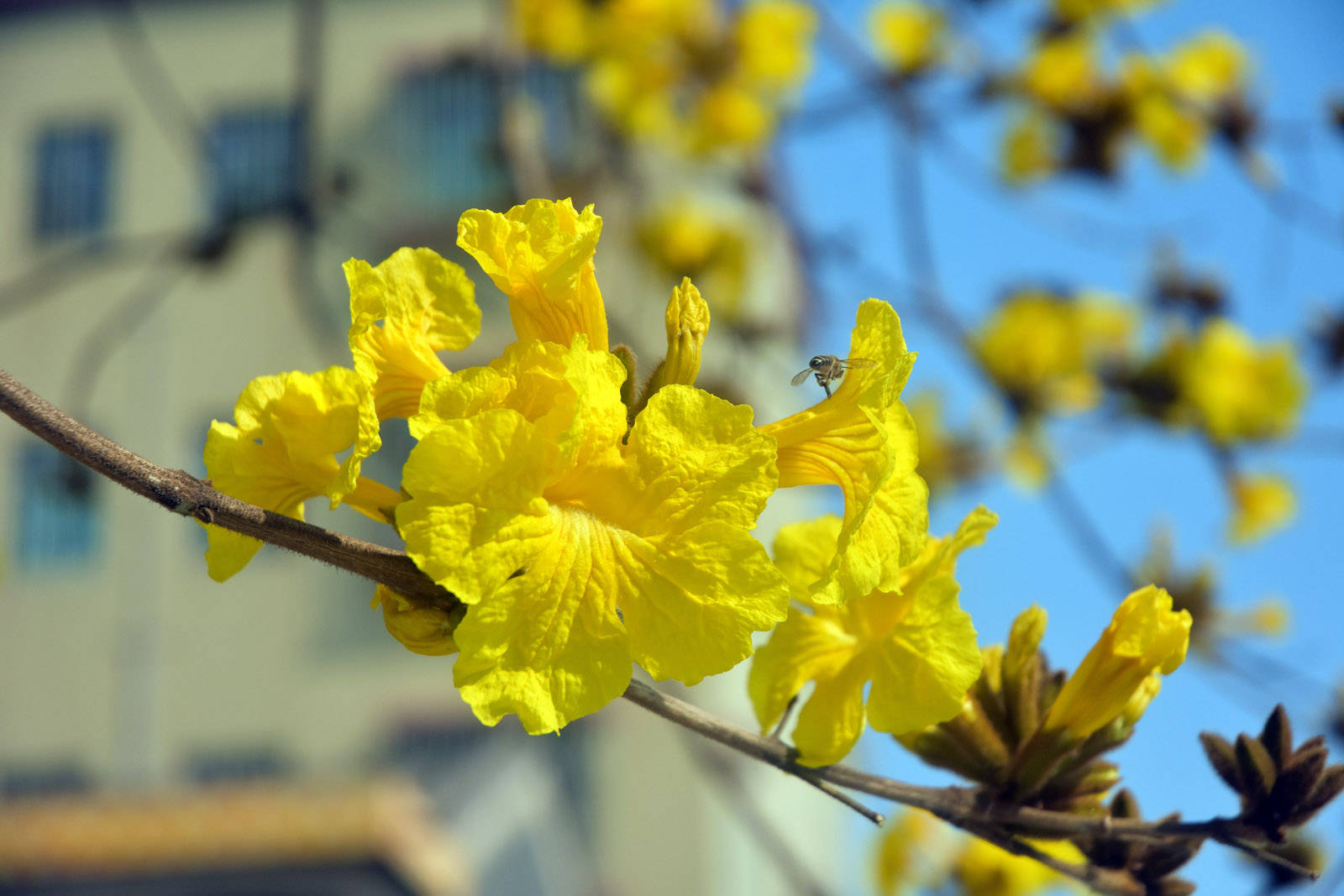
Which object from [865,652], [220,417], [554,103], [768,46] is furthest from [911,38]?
[220,417]

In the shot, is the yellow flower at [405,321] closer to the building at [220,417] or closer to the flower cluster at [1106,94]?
the flower cluster at [1106,94]

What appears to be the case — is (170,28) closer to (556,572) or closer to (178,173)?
(178,173)

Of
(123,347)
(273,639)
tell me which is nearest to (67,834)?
(273,639)

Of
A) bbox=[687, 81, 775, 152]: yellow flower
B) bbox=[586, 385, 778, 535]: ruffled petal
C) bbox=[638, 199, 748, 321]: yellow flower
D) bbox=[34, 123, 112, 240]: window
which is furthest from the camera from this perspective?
bbox=[34, 123, 112, 240]: window

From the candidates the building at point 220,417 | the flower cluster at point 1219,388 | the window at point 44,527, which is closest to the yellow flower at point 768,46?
the flower cluster at point 1219,388

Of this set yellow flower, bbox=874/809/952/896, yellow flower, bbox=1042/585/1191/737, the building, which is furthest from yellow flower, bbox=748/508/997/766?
the building

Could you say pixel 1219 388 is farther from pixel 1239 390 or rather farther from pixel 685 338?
pixel 685 338

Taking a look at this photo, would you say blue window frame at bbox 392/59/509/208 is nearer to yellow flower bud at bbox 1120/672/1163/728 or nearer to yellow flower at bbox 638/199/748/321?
yellow flower at bbox 638/199/748/321
